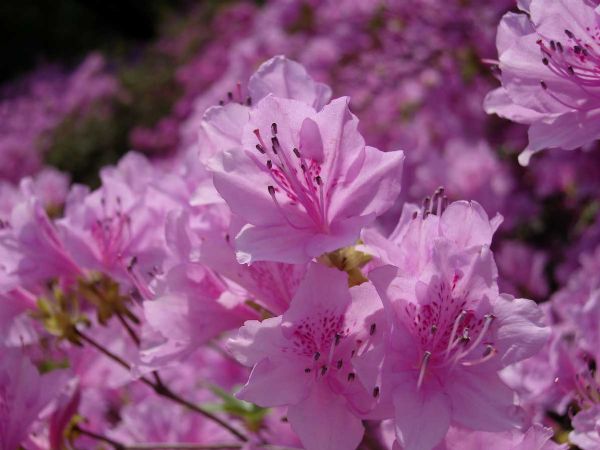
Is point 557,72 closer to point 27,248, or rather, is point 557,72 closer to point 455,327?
point 455,327

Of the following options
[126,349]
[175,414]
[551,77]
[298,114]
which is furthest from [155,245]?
[551,77]

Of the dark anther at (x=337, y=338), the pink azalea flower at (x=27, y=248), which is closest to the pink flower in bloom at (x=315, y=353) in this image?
the dark anther at (x=337, y=338)

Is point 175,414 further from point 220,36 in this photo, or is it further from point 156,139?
point 220,36

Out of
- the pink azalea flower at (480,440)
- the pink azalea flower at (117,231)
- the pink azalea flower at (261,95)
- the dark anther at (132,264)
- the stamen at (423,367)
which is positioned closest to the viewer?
the stamen at (423,367)

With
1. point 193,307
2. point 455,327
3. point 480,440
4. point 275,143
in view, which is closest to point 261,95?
point 275,143

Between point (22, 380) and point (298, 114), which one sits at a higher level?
point (298, 114)

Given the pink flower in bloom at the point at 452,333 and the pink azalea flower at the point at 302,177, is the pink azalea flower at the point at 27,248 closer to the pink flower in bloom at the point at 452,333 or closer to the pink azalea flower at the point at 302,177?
the pink azalea flower at the point at 302,177
